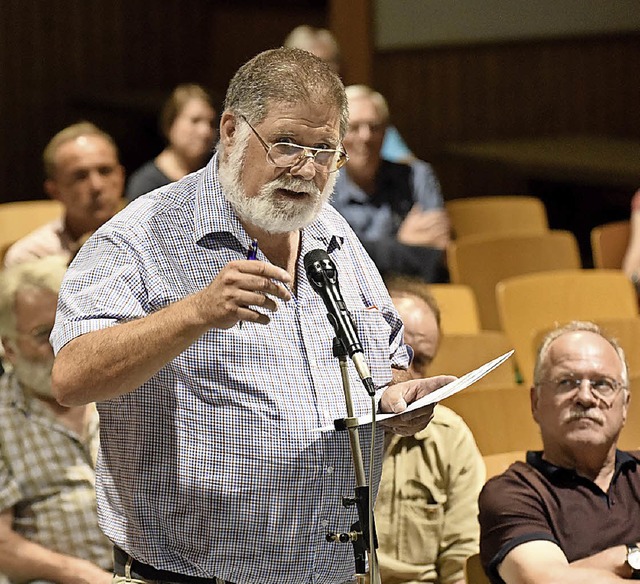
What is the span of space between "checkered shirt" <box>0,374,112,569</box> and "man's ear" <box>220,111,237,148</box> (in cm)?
100

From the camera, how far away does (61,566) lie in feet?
8.43

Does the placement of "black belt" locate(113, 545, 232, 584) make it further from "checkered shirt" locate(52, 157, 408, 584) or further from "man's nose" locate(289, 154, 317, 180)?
"man's nose" locate(289, 154, 317, 180)

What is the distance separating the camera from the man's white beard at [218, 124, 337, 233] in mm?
1828

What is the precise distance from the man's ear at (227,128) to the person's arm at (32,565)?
3.60 ft

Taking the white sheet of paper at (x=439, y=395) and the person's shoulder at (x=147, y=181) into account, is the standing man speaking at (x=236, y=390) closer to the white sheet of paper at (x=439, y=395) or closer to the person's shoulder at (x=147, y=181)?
the white sheet of paper at (x=439, y=395)

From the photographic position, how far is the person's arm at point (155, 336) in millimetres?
1541

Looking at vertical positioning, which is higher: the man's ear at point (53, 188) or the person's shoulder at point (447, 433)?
the man's ear at point (53, 188)

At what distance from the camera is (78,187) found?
4.56m

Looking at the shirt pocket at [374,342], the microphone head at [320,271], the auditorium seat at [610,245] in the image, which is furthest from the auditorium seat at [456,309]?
the microphone head at [320,271]

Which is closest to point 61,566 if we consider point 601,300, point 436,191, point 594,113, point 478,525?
point 478,525

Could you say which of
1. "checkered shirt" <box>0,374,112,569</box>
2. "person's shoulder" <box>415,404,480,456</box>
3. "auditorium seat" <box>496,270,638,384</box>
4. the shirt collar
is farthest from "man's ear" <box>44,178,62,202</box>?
the shirt collar

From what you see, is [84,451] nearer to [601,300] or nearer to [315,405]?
[315,405]

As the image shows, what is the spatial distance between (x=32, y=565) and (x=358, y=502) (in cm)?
112

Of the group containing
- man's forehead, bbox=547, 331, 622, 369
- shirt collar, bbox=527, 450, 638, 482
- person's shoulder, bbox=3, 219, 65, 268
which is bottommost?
shirt collar, bbox=527, 450, 638, 482
